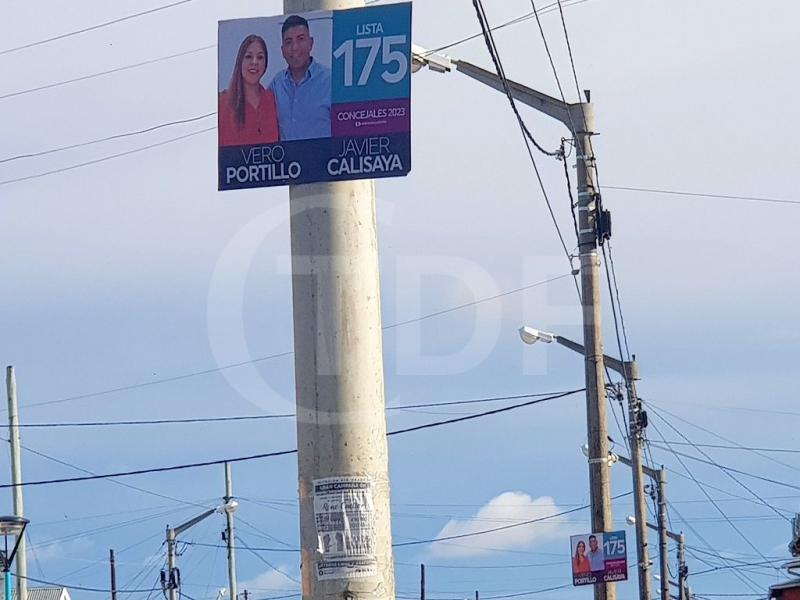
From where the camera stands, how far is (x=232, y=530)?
2090 inches

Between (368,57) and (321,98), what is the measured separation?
0.92ft

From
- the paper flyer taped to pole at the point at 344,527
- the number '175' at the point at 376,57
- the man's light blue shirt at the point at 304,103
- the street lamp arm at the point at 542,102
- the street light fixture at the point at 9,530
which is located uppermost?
the street lamp arm at the point at 542,102

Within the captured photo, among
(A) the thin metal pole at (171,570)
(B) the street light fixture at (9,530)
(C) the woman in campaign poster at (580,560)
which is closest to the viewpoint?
(B) the street light fixture at (9,530)

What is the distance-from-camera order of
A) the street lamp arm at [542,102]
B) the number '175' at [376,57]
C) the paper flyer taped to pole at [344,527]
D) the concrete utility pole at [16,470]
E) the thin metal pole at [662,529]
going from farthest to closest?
the thin metal pole at [662,529] → the concrete utility pole at [16,470] → the street lamp arm at [542,102] → the number '175' at [376,57] → the paper flyer taped to pole at [344,527]

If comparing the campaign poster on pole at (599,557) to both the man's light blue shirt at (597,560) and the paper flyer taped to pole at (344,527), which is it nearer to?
the man's light blue shirt at (597,560)

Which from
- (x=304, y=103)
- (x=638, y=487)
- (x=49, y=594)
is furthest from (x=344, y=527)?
(x=49, y=594)

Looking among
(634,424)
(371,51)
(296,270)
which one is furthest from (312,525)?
(634,424)

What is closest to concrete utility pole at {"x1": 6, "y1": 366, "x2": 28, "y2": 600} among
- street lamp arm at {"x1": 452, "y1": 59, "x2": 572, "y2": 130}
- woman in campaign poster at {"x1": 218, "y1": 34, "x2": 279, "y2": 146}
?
street lamp arm at {"x1": 452, "y1": 59, "x2": 572, "y2": 130}

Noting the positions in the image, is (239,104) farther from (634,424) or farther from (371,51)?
(634,424)

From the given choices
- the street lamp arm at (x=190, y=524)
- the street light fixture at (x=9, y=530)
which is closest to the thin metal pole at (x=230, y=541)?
the street lamp arm at (x=190, y=524)

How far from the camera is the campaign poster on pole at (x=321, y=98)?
267 inches

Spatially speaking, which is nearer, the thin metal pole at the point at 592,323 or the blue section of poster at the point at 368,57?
the blue section of poster at the point at 368,57

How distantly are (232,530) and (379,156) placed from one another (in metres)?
47.5

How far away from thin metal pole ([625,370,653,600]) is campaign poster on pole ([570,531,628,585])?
9.91 meters
